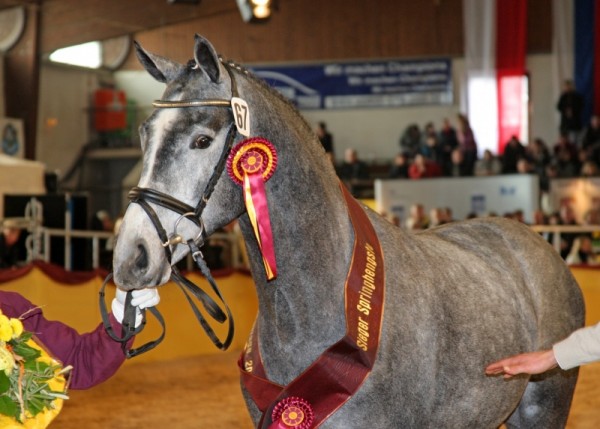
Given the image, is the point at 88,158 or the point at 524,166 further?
the point at 88,158

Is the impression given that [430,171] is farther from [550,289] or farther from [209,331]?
[209,331]

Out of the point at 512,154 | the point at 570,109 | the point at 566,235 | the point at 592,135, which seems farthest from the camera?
the point at 570,109

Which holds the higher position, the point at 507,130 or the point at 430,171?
the point at 507,130

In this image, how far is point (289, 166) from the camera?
2836mm

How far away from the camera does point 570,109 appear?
19203mm

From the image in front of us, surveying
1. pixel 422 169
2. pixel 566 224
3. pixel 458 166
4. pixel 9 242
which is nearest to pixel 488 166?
pixel 458 166

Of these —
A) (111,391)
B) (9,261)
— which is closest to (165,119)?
(111,391)

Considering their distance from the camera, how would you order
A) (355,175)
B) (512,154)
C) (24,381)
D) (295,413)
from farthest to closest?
(355,175), (512,154), (295,413), (24,381)

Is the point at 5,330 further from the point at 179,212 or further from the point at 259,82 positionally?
the point at 259,82

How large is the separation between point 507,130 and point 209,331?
57.9 ft

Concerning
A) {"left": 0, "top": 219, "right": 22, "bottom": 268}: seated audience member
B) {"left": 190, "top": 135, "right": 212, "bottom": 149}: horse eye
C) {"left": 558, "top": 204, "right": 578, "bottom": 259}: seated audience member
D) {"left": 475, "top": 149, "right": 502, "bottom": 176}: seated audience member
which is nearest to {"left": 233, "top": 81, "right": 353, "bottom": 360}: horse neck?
{"left": 190, "top": 135, "right": 212, "bottom": 149}: horse eye

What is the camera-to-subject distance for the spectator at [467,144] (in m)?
16.6

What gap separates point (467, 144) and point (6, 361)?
15.4 metres

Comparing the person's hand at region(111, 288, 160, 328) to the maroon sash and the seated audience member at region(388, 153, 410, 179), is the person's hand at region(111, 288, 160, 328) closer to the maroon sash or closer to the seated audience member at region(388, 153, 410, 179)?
the maroon sash
